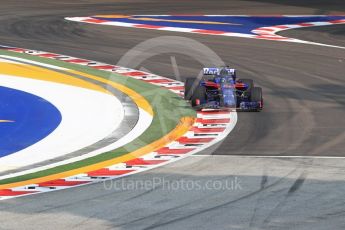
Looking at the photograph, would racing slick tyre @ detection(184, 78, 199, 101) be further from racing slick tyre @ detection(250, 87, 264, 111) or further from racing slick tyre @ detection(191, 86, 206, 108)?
racing slick tyre @ detection(250, 87, 264, 111)

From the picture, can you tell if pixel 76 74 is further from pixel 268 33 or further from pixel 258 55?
pixel 268 33

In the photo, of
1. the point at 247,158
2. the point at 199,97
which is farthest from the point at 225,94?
the point at 247,158

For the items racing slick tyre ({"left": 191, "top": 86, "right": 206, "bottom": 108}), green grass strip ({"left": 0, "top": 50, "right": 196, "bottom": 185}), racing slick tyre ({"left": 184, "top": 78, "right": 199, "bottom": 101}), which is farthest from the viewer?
racing slick tyre ({"left": 184, "top": 78, "right": 199, "bottom": 101})

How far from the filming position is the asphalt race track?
13.1 meters

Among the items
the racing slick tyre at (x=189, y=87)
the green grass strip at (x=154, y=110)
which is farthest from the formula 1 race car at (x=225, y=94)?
the green grass strip at (x=154, y=110)

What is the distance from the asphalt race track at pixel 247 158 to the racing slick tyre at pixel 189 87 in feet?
5.27

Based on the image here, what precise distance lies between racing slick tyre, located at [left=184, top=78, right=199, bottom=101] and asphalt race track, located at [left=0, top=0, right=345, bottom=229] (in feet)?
5.27

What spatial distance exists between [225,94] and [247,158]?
4.05m

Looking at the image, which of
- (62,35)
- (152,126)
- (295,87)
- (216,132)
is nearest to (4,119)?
(152,126)

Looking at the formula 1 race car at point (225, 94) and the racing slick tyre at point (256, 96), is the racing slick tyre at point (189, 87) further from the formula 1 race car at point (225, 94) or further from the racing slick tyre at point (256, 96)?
the racing slick tyre at point (256, 96)

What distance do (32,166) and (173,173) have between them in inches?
91.1

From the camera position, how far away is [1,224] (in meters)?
12.8

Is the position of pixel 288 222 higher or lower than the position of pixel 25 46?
lower

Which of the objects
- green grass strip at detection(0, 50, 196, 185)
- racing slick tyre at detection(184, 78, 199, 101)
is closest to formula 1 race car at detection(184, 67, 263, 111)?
racing slick tyre at detection(184, 78, 199, 101)
